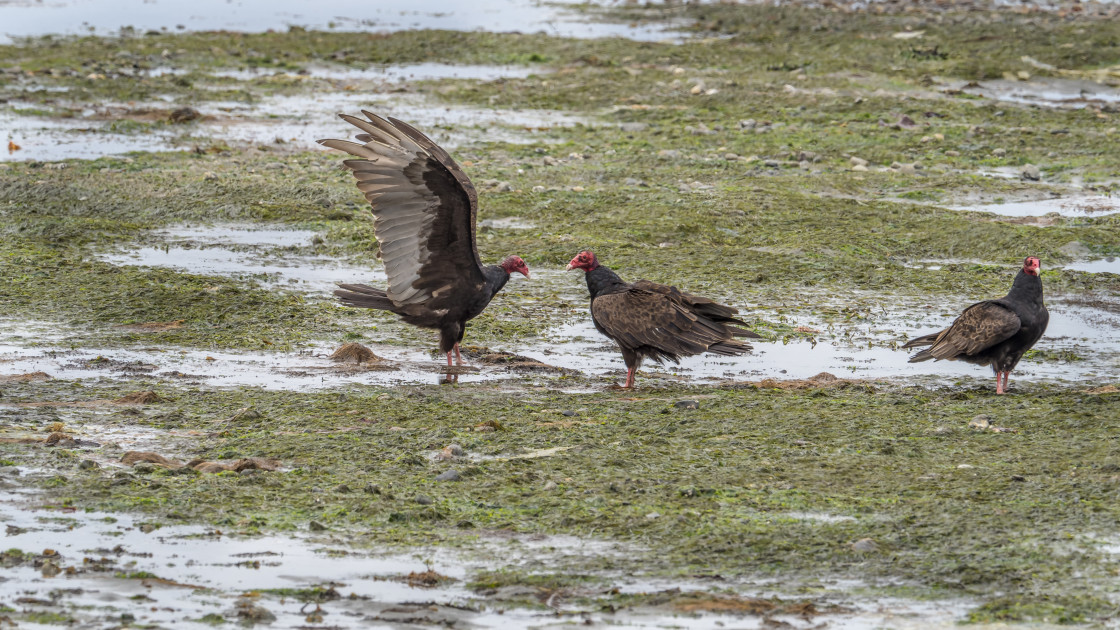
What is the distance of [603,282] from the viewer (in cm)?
799

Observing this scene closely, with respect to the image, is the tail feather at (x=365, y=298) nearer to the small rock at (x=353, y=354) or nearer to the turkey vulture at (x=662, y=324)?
the small rock at (x=353, y=354)

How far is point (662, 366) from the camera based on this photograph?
8.07 metres

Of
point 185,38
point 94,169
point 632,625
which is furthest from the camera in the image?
point 185,38

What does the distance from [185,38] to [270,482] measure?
16353mm

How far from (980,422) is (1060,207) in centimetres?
555

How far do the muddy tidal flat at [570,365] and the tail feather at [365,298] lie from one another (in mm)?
351

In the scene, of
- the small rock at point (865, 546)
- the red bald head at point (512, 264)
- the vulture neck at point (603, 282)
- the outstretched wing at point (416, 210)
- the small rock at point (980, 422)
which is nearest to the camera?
the small rock at point (865, 546)

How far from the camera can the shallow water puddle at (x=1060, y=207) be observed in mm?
11164

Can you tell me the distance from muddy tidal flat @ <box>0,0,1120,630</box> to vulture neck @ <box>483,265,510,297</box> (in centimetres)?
40

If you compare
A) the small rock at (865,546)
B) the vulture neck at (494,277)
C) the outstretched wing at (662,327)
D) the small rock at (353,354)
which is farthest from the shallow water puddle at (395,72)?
the small rock at (865,546)

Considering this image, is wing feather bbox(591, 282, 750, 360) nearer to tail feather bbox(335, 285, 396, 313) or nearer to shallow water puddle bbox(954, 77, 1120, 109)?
tail feather bbox(335, 285, 396, 313)

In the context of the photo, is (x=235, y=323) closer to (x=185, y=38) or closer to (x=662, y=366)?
(x=662, y=366)


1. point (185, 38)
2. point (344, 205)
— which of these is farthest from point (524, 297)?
point (185, 38)

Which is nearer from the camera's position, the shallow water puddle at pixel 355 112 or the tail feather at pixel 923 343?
the tail feather at pixel 923 343
